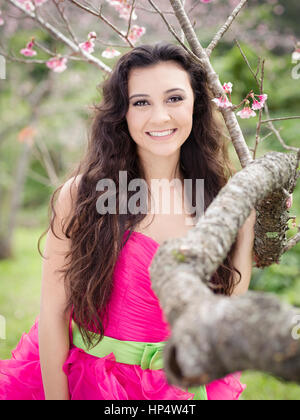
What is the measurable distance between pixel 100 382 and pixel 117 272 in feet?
1.44

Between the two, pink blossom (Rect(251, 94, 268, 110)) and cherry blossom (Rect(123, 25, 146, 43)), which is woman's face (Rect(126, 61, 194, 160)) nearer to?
pink blossom (Rect(251, 94, 268, 110))

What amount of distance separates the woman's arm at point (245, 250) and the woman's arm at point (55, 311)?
2.40 feet

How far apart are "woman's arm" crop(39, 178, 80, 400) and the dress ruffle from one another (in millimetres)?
48

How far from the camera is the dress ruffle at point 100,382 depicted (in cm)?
155

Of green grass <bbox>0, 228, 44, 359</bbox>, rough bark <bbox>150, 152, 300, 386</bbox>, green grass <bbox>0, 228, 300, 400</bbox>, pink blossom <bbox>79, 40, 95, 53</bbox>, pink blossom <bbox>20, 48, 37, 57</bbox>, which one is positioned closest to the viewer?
rough bark <bbox>150, 152, 300, 386</bbox>

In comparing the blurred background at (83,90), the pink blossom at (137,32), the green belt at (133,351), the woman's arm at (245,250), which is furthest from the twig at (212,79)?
the blurred background at (83,90)

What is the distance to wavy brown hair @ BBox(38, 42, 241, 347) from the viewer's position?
1.69 m

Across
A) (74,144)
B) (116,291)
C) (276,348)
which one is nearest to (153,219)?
(116,291)

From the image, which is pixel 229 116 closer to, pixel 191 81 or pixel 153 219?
pixel 191 81

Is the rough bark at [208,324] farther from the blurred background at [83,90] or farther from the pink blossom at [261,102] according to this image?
the blurred background at [83,90]

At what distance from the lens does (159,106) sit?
1617mm

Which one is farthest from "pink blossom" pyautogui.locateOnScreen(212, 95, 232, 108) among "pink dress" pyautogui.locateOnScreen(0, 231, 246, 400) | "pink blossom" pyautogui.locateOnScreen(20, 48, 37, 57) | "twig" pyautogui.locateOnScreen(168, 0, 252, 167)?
"pink blossom" pyautogui.locateOnScreen(20, 48, 37, 57)

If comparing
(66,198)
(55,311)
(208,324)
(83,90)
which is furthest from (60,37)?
(83,90)

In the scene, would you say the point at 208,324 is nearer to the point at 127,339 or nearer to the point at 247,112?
the point at 127,339
